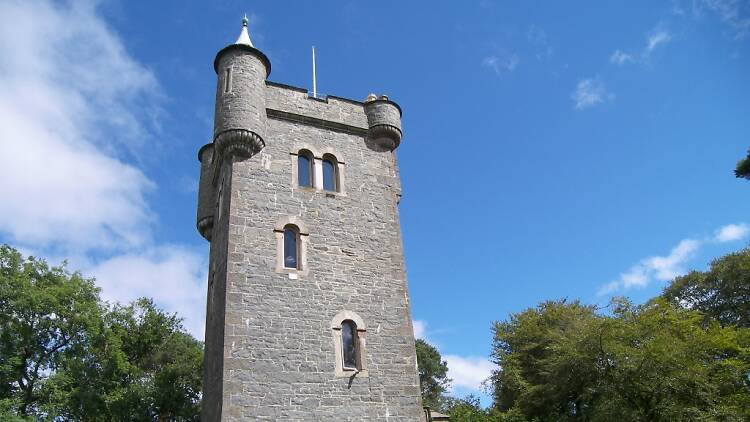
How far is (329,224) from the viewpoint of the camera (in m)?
15.4

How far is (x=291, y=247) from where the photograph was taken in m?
14.7

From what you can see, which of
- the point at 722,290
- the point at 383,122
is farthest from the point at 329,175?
the point at 722,290

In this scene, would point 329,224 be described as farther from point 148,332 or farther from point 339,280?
point 148,332

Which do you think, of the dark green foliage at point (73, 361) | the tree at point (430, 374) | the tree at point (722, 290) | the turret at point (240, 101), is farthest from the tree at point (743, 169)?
the tree at point (430, 374)

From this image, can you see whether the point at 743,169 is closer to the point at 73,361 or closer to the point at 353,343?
the point at 353,343

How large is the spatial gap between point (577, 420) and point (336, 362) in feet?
54.5

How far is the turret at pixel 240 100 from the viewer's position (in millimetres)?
15133

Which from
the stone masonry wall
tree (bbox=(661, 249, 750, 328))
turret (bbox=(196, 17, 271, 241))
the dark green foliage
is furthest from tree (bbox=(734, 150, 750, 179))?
the dark green foliage

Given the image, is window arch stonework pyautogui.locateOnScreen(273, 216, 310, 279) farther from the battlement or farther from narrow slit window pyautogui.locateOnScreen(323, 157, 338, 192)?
the battlement

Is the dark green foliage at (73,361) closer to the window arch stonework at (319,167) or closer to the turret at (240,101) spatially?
the turret at (240,101)

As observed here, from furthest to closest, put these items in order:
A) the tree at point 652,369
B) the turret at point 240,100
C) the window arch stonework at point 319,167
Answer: the tree at point 652,369
the window arch stonework at point 319,167
the turret at point 240,100

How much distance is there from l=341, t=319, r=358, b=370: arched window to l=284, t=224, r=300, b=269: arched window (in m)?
2.04

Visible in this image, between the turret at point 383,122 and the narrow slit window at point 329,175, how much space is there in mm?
1737

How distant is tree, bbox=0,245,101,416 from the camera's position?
85.9 feet
